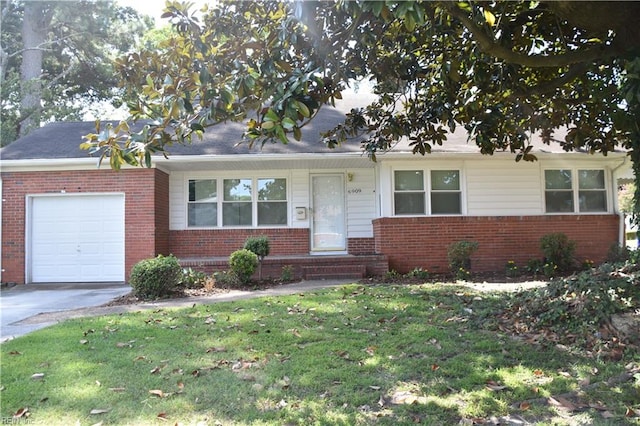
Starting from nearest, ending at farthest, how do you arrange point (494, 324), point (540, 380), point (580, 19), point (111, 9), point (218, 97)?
point (540, 380), point (218, 97), point (580, 19), point (494, 324), point (111, 9)

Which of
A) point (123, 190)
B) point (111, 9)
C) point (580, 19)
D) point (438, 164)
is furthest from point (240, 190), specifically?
point (111, 9)

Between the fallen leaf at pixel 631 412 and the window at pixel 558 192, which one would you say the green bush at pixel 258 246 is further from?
the fallen leaf at pixel 631 412

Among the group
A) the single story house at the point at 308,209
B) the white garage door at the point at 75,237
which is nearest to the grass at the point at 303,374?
the single story house at the point at 308,209

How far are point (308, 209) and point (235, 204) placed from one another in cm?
211

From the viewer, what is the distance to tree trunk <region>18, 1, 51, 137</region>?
71.4 feet

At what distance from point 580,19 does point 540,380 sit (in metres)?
3.59

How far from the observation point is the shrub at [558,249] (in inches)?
423

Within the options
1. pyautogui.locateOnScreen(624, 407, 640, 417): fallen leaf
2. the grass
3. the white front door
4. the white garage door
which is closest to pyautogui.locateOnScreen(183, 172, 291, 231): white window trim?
the white front door

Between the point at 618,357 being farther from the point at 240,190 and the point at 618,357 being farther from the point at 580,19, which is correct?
the point at 240,190

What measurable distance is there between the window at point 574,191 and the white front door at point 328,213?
222 inches

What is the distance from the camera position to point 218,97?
4094 mm

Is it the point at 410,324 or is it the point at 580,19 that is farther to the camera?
the point at 410,324

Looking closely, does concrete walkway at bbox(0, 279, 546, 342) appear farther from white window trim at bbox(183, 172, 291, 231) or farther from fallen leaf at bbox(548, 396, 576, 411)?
fallen leaf at bbox(548, 396, 576, 411)

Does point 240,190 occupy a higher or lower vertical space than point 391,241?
higher
